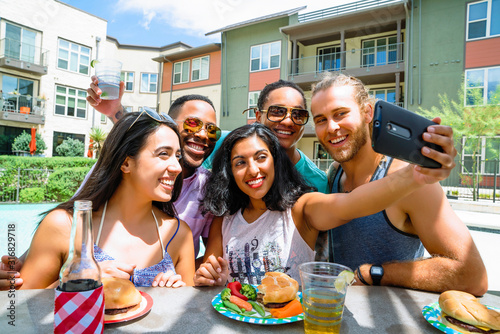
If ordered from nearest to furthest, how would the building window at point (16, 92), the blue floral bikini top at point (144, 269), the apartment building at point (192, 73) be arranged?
the blue floral bikini top at point (144, 269), the building window at point (16, 92), the apartment building at point (192, 73)

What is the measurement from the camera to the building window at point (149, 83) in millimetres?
29898

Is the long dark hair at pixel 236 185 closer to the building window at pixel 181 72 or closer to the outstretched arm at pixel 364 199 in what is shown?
the outstretched arm at pixel 364 199

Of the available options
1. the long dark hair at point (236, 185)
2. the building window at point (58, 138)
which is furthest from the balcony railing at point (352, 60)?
the building window at point (58, 138)

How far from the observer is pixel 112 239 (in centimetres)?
201

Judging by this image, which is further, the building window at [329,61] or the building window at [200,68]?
the building window at [200,68]

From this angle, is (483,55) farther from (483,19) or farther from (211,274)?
(211,274)

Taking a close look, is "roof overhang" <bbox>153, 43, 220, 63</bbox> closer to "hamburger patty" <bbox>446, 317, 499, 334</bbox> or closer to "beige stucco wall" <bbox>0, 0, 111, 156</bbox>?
"beige stucco wall" <bbox>0, 0, 111, 156</bbox>

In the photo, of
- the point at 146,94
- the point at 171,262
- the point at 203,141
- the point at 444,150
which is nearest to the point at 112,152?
the point at 171,262

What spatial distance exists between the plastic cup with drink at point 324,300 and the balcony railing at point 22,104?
1045 inches

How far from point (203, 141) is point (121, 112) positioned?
0.86 meters

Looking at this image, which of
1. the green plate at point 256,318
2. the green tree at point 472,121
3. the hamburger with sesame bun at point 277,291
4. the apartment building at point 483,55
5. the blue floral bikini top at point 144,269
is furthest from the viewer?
→ the apartment building at point 483,55

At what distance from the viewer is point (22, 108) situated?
21.9 metres

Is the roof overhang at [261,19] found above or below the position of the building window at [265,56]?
above

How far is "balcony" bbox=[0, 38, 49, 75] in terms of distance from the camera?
71.0ft
